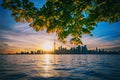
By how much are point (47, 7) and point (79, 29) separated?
233 centimetres

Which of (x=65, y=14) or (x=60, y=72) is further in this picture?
(x=60, y=72)

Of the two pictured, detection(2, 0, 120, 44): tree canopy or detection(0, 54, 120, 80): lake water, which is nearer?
detection(2, 0, 120, 44): tree canopy

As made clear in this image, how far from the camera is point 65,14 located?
26.0 ft

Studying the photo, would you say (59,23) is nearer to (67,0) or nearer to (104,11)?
(67,0)

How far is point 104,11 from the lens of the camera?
8.01 m

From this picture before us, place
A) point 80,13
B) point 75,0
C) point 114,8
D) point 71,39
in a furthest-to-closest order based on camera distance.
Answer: point 71,39 < point 80,13 < point 75,0 < point 114,8

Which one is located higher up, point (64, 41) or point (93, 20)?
point (93, 20)

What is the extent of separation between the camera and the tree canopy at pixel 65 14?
26.2 ft

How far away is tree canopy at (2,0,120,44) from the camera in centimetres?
799

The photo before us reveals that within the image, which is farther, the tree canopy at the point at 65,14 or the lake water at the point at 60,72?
the lake water at the point at 60,72

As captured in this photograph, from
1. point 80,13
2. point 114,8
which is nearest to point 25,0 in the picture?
point 80,13

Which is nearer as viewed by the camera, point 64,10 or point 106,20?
point 64,10

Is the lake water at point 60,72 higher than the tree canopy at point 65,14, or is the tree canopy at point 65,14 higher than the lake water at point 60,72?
the tree canopy at point 65,14

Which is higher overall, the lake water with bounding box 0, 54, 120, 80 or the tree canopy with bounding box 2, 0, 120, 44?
the tree canopy with bounding box 2, 0, 120, 44
